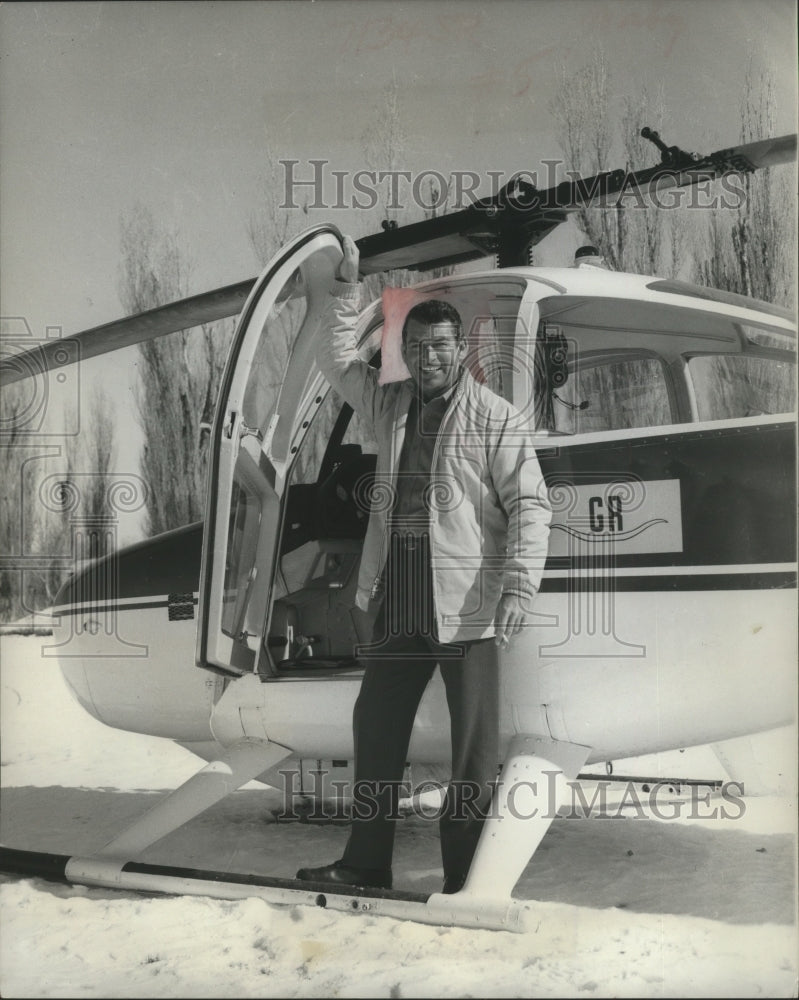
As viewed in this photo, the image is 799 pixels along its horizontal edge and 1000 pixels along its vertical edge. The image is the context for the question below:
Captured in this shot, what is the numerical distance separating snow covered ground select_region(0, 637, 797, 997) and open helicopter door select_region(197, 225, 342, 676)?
898 millimetres

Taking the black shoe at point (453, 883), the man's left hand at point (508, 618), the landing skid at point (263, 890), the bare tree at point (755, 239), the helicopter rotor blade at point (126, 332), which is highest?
the bare tree at point (755, 239)

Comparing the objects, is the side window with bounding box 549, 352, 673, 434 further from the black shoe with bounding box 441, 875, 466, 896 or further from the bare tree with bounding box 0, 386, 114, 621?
the bare tree with bounding box 0, 386, 114, 621

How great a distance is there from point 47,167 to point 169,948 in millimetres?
2905

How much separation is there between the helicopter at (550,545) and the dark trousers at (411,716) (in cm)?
8

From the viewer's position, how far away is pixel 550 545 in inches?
125

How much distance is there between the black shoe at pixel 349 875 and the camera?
339 centimetres

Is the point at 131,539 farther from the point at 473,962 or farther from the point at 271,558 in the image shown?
the point at 473,962

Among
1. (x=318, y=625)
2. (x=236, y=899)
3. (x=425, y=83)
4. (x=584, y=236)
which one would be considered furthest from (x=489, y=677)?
(x=425, y=83)

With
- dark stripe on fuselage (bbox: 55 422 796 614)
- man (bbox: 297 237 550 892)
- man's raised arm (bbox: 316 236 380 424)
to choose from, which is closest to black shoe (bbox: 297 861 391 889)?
man (bbox: 297 237 550 892)

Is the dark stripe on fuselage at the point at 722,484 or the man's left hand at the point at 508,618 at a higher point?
the dark stripe on fuselage at the point at 722,484

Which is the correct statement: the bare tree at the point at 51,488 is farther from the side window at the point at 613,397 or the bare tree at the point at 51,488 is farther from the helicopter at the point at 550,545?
the side window at the point at 613,397

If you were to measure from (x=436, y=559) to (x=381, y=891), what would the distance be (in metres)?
1.08

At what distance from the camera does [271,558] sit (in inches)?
141

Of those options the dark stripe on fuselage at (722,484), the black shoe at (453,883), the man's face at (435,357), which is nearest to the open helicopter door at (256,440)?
the man's face at (435,357)
